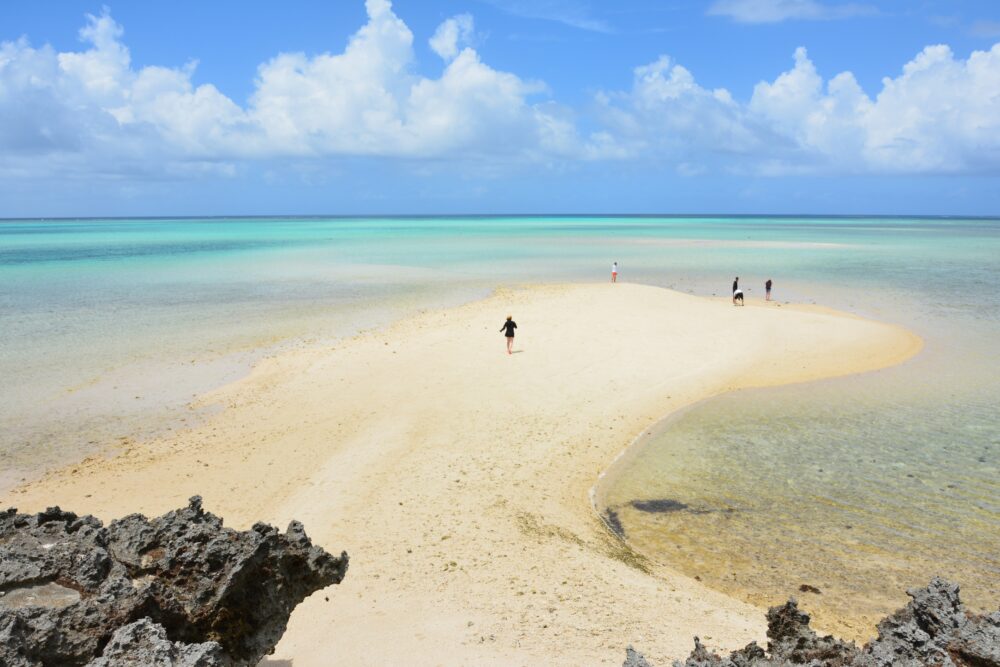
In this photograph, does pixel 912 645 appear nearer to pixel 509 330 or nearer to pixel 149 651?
pixel 149 651

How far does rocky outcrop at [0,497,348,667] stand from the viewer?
15.1ft

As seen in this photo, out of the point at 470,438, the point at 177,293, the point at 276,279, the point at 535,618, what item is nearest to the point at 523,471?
the point at 470,438

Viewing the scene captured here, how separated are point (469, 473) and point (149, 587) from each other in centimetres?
868

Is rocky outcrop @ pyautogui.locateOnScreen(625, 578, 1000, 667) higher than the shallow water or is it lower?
higher

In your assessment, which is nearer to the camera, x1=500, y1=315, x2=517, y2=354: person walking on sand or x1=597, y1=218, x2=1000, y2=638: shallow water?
x1=597, y1=218, x2=1000, y2=638: shallow water

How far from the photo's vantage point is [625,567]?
1005 cm

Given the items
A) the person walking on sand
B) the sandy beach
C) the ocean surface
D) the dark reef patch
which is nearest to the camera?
the sandy beach

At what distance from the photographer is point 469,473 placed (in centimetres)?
1365

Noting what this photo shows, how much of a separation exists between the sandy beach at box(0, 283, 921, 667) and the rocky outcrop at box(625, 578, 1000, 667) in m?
2.12

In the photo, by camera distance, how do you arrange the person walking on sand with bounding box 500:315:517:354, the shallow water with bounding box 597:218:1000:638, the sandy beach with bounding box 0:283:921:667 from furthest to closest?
the person walking on sand with bounding box 500:315:517:354, the shallow water with bounding box 597:218:1000:638, the sandy beach with bounding box 0:283:921:667

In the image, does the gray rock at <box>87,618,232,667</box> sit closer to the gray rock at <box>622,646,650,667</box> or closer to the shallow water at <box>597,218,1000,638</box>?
the gray rock at <box>622,646,650,667</box>

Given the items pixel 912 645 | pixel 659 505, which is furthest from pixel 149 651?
pixel 659 505

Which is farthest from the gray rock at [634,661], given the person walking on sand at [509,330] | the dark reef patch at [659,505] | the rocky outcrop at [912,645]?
the person walking on sand at [509,330]

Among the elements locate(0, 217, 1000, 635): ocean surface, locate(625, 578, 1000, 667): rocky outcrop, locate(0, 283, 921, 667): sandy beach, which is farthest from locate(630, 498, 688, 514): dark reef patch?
locate(625, 578, 1000, 667): rocky outcrop
